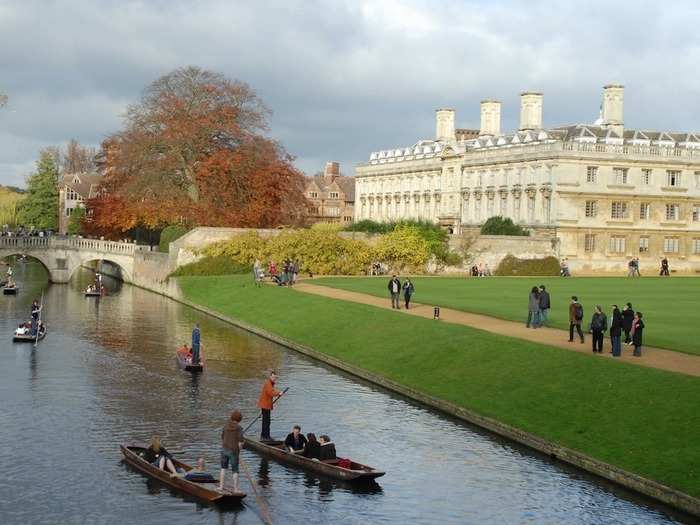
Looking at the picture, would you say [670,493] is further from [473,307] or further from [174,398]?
[473,307]

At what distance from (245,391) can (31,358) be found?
36.3ft

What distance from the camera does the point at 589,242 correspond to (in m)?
88.8

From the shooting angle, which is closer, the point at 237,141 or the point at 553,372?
the point at 553,372

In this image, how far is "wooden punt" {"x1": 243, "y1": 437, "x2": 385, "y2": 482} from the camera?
2478cm

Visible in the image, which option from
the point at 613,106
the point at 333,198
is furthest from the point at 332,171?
the point at 613,106

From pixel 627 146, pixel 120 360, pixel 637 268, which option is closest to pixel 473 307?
pixel 120 360

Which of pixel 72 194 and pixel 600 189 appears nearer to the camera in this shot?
pixel 600 189

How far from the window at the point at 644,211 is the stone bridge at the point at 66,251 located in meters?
40.5

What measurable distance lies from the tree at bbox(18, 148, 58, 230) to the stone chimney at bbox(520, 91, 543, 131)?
2421 inches

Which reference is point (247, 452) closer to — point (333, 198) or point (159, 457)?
point (159, 457)

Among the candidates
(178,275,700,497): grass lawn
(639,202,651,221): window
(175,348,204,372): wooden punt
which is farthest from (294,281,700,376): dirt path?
(639,202,651,221): window

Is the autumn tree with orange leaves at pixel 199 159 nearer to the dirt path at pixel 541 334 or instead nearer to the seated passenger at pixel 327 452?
the dirt path at pixel 541 334

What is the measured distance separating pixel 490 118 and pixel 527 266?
3179 centimetres

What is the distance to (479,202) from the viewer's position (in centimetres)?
10156
